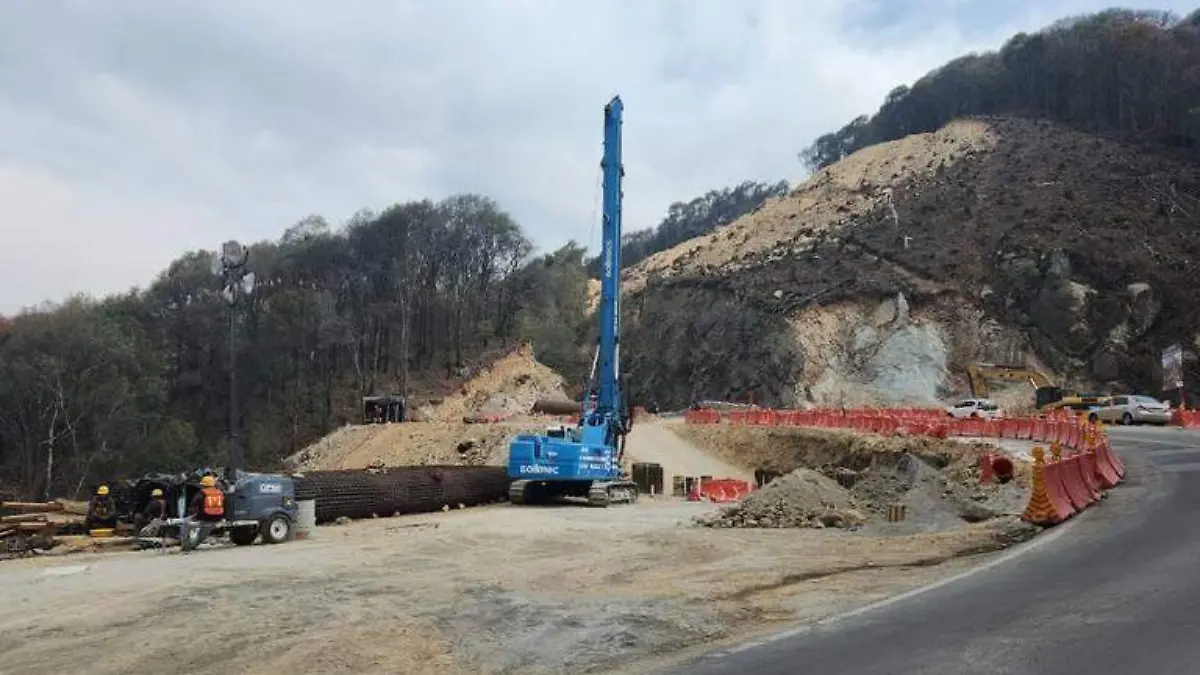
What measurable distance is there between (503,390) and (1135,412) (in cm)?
4347

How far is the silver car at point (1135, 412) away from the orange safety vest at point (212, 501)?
3853 cm

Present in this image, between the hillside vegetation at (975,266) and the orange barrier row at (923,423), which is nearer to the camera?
the orange barrier row at (923,423)

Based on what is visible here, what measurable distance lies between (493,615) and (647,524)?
37.6 feet

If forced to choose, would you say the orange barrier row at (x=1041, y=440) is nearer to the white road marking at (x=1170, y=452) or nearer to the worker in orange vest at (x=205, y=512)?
the white road marking at (x=1170, y=452)

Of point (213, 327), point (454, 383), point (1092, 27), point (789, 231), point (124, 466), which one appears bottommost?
point (124, 466)

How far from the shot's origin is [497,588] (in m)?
12.0

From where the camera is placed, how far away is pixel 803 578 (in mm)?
12484

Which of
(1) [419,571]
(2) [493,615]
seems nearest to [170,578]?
(1) [419,571]

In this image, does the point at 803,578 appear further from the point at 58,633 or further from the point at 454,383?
the point at 454,383

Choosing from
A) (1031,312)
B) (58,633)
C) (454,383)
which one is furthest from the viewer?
(454,383)

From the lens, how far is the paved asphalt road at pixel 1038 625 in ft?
25.2

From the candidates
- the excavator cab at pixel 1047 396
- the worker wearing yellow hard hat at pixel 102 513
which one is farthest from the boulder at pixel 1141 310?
the worker wearing yellow hard hat at pixel 102 513

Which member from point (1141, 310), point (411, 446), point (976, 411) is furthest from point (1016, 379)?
point (411, 446)

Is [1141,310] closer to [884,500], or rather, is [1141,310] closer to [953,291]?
[953,291]
